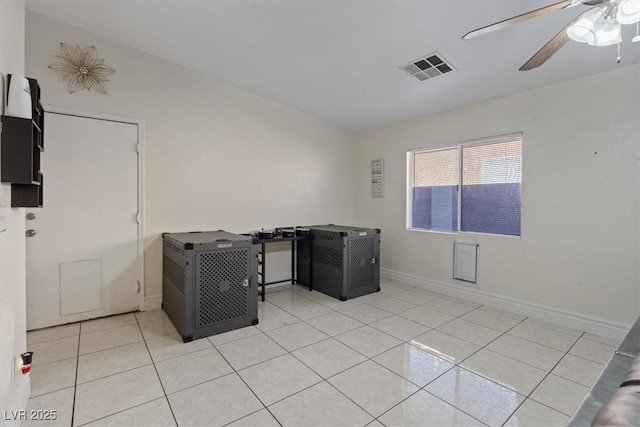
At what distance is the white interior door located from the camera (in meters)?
2.81

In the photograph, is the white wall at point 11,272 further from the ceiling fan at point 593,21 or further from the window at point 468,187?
the window at point 468,187

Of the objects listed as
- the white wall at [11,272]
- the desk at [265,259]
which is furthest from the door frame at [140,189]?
the desk at [265,259]

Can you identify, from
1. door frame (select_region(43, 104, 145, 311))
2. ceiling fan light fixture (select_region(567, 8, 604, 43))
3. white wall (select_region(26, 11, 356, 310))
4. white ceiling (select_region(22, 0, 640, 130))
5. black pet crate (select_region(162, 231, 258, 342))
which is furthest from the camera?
door frame (select_region(43, 104, 145, 311))

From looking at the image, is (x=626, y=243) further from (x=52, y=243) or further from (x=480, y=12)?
(x=52, y=243)

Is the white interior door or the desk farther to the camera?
the desk

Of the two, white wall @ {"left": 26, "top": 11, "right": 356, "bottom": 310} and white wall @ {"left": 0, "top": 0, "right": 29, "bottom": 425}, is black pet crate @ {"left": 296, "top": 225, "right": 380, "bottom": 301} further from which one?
white wall @ {"left": 0, "top": 0, "right": 29, "bottom": 425}

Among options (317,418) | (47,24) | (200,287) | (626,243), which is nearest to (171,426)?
(317,418)

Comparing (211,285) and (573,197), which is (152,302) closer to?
(211,285)

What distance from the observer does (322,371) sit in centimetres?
214

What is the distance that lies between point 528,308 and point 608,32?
2644 mm

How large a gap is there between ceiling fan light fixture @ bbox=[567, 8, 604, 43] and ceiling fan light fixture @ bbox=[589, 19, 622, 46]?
2cm

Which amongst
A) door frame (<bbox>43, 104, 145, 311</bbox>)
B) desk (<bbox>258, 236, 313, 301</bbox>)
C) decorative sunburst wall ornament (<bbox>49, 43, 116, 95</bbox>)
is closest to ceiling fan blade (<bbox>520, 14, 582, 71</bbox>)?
desk (<bbox>258, 236, 313, 301</bbox>)

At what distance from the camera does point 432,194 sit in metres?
4.20

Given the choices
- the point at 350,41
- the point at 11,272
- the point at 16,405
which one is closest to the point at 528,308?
the point at 350,41
